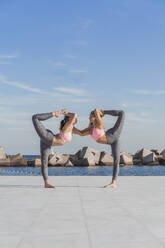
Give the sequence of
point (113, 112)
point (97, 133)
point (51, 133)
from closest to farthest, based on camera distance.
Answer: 1. point (97, 133)
2. point (51, 133)
3. point (113, 112)

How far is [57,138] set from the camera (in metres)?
8.83

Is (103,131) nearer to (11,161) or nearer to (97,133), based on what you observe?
(97,133)

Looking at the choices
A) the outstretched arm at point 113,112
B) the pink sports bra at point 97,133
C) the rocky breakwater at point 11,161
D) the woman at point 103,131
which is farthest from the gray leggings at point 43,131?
the rocky breakwater at point 11,161

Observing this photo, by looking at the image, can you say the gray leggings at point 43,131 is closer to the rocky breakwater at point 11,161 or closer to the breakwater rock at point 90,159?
the breakwater rock at point 90,159

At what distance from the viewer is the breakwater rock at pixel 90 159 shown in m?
50.3

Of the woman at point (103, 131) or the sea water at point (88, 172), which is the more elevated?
the woman at point (103, 131)

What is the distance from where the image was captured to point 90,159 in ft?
164

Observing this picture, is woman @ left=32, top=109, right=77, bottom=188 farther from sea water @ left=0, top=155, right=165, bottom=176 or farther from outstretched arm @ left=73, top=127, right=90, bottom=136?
sea water @ left=0, top=155, right=165, bottom=176
